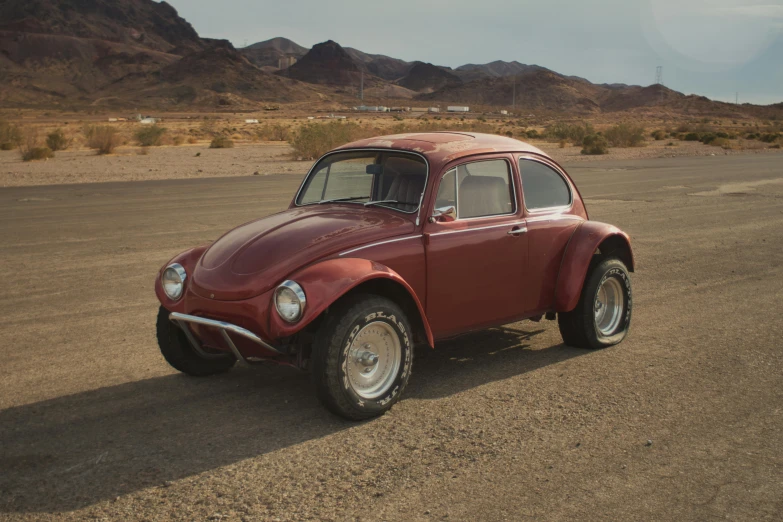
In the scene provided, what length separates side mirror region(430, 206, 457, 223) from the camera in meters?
5.69

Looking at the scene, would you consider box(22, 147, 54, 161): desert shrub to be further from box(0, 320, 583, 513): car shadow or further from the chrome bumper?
the chrome bumper

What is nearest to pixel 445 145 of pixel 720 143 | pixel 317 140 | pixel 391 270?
pixel 391 270

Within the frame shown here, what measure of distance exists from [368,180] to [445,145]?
0.70 meters

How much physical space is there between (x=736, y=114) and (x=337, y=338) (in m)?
164

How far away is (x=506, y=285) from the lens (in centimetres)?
615

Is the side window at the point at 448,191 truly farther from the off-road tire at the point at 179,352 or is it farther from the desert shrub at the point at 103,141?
the desert shrub at the point at 103,141

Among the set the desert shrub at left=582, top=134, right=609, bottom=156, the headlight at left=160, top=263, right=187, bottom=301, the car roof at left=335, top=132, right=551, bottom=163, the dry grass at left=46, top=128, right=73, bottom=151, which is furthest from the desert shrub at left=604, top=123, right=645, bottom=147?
the headlight at left=160, top=263, right=187, bottom=301

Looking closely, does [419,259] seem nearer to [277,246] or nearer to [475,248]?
[475,248]

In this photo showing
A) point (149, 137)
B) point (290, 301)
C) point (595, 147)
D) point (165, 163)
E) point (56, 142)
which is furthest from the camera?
point (149, 137)

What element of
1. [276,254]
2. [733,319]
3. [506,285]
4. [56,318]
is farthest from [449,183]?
[56,318]

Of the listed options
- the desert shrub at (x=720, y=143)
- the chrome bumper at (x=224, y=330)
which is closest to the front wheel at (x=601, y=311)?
the chrome bumper at (x=224, y=330)

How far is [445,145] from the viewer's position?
6.07 metres

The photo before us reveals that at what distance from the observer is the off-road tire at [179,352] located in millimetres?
5988

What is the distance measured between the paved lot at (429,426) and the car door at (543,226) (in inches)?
23.1
